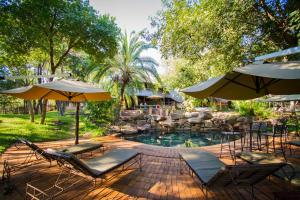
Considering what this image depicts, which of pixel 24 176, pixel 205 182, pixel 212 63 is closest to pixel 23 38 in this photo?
pixel 24 176

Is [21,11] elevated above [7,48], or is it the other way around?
[21,11]

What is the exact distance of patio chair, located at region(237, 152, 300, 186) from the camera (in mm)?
3234

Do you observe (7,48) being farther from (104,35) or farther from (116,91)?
(116,91)

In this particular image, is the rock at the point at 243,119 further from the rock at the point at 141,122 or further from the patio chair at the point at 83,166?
the patio chair at the point at 83,166

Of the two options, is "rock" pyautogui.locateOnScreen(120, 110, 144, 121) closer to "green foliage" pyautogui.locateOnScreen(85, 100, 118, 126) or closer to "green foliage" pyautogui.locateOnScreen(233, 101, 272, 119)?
"green foliage" pyautogui.locateOnScreen(85, 100, 118, 126)

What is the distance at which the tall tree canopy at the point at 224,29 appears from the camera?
8664 millimetres

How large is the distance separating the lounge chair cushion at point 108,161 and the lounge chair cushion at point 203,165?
4.71 ft

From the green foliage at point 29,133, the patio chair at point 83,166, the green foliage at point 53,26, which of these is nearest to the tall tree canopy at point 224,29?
the green foliage at point 53,26

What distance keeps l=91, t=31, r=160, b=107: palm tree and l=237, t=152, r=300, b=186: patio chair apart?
12.8 m

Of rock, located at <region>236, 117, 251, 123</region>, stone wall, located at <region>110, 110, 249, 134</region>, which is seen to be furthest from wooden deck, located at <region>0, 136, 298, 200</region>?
rock, located at <region>236, 117, 251, 123</region>

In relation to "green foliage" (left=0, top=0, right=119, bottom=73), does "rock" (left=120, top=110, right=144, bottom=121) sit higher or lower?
lower

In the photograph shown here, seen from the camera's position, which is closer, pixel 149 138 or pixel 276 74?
pixel 276 74

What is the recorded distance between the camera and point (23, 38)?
1084cm

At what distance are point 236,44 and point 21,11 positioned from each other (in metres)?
10.2
